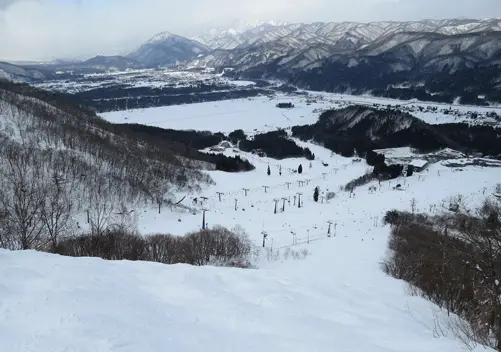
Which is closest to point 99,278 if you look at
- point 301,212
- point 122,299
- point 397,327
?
point 122,299

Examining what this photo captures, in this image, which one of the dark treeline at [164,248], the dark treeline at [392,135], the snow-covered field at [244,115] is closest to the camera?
the dark treeline at [164,248]

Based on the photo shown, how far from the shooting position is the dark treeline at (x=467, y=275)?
10.7 metres

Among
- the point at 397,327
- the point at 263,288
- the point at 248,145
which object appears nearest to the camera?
the point at 397,327

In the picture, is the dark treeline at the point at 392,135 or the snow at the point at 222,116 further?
the snow at the point at 222,116

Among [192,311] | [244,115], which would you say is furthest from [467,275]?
[244,115]

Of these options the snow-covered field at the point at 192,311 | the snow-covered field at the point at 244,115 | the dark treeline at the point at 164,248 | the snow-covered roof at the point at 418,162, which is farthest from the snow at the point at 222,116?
the snow-covered field at the point at 192,311

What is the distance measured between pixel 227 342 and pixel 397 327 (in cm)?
489

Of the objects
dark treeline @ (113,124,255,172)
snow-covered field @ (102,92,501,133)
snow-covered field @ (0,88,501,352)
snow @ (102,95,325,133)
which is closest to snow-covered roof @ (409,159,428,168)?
dark treeline @ (113,124,255,172)

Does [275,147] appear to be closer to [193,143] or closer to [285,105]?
[193,143]

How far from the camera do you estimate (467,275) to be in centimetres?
1577

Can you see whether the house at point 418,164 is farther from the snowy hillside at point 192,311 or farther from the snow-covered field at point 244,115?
the snowy hillside at point 192,311

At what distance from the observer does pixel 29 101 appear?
69.1m

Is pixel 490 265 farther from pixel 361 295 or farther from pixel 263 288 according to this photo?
pixel 263 288

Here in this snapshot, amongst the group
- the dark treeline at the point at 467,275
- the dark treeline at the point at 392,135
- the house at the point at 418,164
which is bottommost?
the house at the point at 418,164
